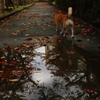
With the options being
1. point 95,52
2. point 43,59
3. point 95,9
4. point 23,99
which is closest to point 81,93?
point 23,99

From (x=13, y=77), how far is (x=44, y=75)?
547mm

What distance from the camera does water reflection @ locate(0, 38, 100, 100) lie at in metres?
2.64

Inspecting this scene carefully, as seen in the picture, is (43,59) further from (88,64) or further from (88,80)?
(88,80)

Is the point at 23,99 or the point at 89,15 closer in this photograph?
the point at 23,99

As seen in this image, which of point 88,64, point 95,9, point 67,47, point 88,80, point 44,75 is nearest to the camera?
point 88,80

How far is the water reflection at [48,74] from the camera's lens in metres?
2.64

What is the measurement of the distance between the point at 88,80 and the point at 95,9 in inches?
247

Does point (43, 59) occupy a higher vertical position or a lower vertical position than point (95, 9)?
lower

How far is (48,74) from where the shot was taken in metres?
3.36

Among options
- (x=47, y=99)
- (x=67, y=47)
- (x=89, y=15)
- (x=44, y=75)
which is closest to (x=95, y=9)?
(x=89, y=15)

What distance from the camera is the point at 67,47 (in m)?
5.33

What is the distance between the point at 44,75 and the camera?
3322 millimetres

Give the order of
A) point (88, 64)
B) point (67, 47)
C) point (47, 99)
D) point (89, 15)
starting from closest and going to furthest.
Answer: point (47, 99) < point (88, 64) < point (67, 47) < point (89, 15)

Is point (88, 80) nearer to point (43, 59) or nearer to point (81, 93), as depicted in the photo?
point (81, 93)
